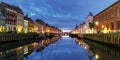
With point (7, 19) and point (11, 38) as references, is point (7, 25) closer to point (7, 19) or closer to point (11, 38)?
point (7, 19)

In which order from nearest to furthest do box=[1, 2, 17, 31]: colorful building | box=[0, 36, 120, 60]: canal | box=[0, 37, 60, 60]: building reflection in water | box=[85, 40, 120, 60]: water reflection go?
1. box=[85, 40, 120, 60]: water reflection
2. box=[0, 37, 60, 60]: building reflection in water
3. box=[0, 36, 120, 60]: canal
4. box=[1, 2, 17, 31]: colorful building

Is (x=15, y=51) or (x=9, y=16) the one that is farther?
(x=9, y=16)

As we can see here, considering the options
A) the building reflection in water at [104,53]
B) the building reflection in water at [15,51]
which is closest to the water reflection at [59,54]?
the building reflection in water at [104,53]

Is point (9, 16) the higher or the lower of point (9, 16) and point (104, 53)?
the higher

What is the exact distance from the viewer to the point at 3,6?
11231 centimetres

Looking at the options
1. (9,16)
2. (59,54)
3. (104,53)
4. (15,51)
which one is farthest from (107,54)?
(9,16)

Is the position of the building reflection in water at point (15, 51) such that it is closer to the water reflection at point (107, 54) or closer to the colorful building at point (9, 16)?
the water reflection at point (107, 54)

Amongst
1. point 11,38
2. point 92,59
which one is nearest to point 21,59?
point 92,59

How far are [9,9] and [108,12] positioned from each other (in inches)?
2161

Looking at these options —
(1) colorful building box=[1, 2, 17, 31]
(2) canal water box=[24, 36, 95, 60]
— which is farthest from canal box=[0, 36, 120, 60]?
(1) colorful building box=[1, 2, 17, 31]

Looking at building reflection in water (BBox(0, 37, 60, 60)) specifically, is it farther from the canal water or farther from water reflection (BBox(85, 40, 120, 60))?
water reflection (BBox(85, 40, 120, 60))

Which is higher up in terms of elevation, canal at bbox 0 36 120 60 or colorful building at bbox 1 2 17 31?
colorful building at bbox 1 2 17 31

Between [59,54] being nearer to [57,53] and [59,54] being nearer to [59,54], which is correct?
[59,54]

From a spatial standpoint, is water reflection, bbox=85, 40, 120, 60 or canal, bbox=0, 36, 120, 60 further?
canal, bbox=0, 36, 120, 60
